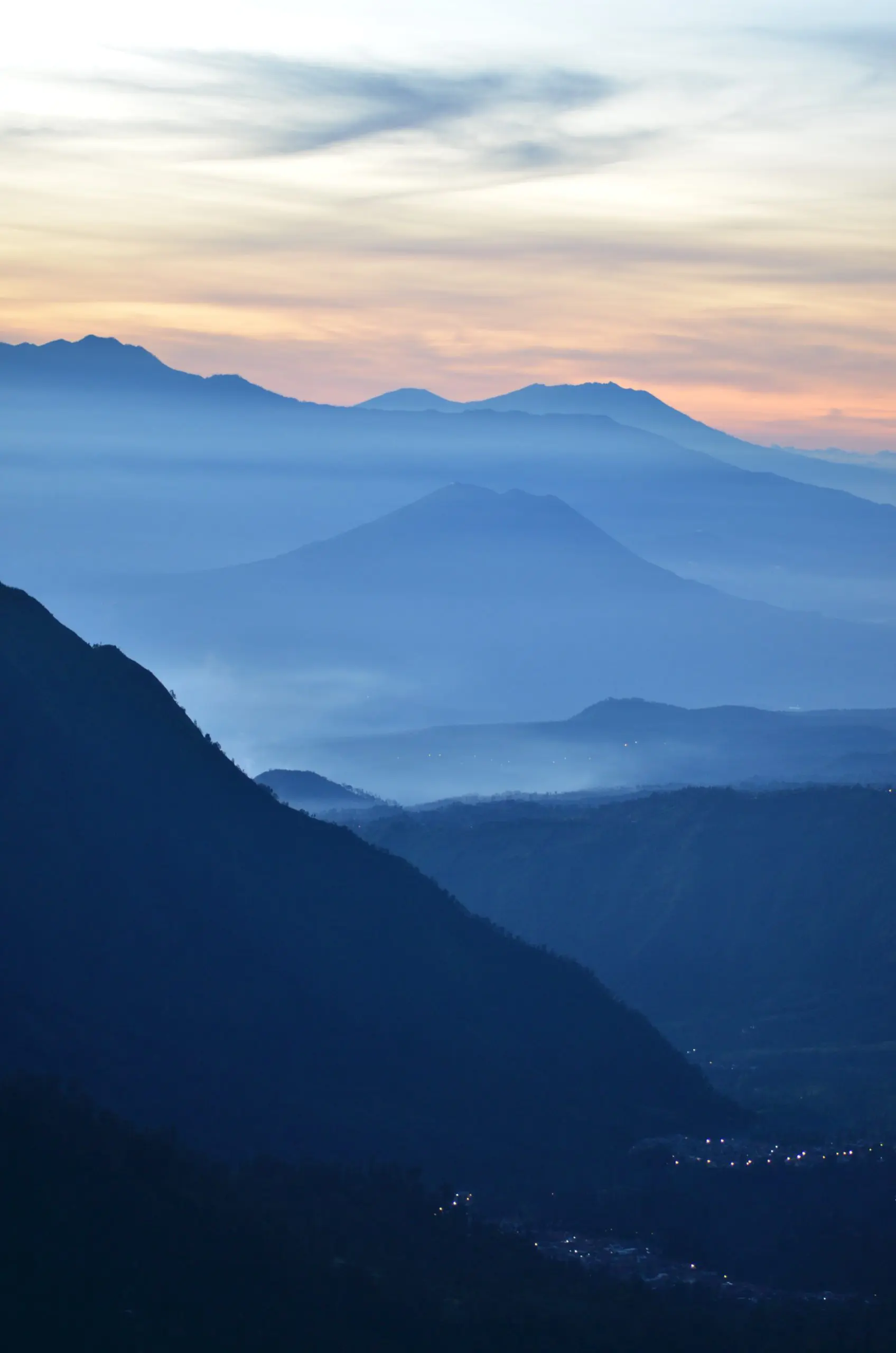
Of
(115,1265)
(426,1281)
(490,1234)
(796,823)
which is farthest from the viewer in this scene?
(796,823)

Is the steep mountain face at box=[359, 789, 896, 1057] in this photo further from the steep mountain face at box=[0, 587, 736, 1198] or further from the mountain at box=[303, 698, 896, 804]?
the mountain at box=[303, 698, 896, 804]

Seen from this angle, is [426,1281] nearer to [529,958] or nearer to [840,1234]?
[840,1234]

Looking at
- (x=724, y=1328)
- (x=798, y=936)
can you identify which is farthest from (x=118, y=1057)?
(x=798, y=936)

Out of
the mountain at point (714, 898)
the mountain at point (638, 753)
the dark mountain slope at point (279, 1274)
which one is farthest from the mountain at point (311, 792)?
the dark mountain slope at point (279, 1274)

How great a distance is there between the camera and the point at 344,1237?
1523 inches

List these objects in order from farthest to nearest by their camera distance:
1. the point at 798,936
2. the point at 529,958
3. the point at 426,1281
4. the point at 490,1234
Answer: the point at 798,936 → the point at 529,958 → the point at 490,1234 → the point at 426,1281

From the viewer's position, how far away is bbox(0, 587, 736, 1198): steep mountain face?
46.8 meters

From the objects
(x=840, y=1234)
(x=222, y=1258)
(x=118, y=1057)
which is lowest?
(x=840, y=1234)

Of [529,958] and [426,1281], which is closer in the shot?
[426,1281]

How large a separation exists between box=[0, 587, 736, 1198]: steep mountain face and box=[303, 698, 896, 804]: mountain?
256 ft

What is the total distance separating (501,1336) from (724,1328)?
6376mm

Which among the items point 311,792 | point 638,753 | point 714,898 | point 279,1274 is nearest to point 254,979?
point 279,1274

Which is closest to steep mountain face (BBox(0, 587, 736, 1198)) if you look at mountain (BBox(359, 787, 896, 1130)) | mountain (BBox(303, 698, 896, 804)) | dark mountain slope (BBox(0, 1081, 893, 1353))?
dark mountain slope (BBox(0, 1081, 893, 1353))

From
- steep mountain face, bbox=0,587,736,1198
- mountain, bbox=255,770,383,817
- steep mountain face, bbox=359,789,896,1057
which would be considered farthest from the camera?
mountain, bbox=255,770,383,817
